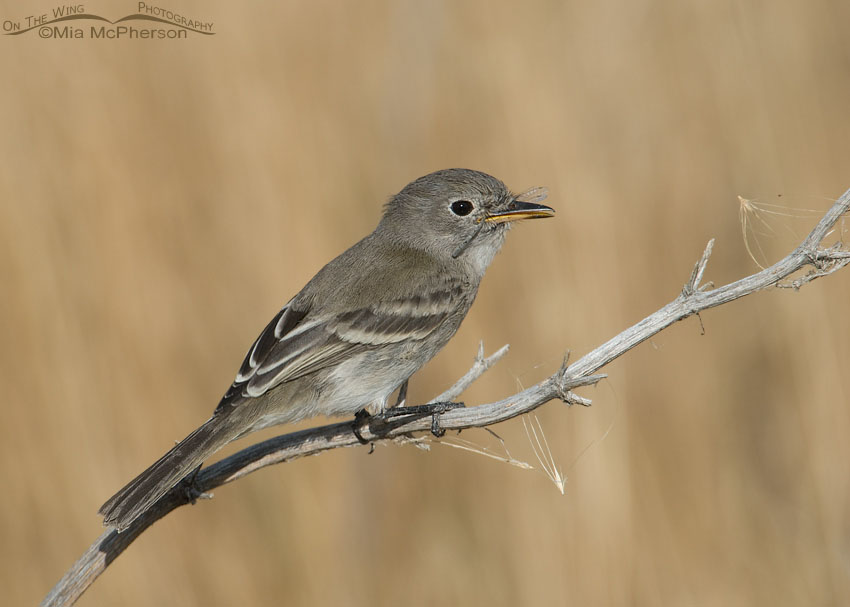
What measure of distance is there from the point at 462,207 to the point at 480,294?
1544mm

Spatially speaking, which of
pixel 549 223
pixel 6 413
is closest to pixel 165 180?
pixel 6 413

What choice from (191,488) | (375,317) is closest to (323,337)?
(375,317)

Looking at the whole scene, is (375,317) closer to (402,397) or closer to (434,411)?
(402,397)

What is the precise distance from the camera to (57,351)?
18.8 feet

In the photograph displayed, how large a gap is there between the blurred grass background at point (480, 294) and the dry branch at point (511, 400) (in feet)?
6.94

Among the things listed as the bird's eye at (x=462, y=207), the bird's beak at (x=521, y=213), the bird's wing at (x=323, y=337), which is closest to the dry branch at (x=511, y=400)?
the bird's wing at (x=323, y=337)

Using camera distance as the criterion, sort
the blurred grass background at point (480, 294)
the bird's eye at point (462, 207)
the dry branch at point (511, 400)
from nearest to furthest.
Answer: the dry branch at point (511, 400)
the bird's eye at point (462, 207)
the blurred grass background at point (480, 294)

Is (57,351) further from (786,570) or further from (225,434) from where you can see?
(786,570)

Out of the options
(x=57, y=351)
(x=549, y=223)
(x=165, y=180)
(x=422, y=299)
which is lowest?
(x=422, y=299)

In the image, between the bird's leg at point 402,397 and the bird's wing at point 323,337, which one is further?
the bird's leg at point 402,397

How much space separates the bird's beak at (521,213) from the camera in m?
4.21

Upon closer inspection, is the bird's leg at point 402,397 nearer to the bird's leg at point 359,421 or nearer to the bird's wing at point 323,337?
the bird's leg at point 359,421

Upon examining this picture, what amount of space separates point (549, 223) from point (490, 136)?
108 centimetres

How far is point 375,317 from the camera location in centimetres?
A: 405
